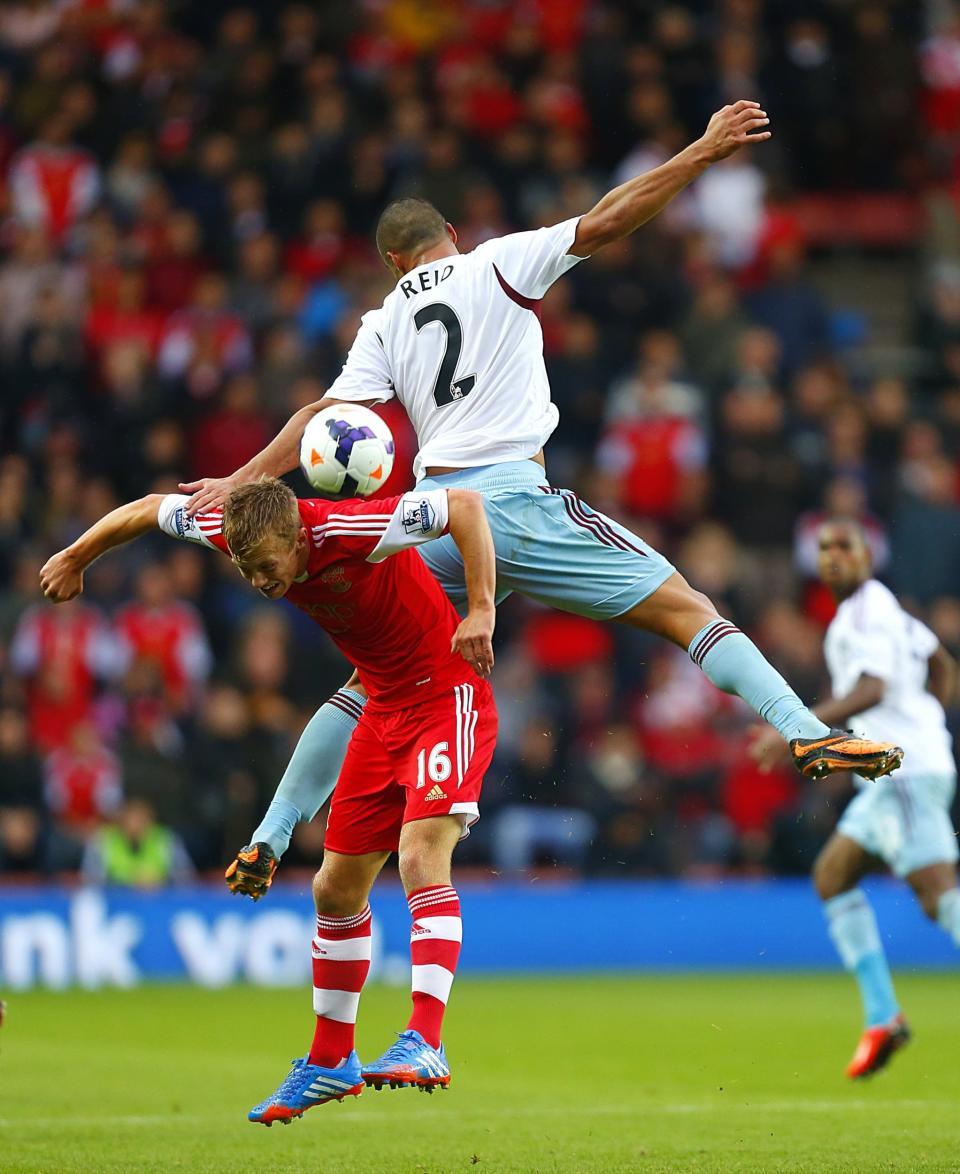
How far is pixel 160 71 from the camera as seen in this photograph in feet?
63.8

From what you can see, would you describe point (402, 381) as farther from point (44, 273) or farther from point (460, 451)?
point (44, 273)

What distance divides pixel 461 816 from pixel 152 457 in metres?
9.58

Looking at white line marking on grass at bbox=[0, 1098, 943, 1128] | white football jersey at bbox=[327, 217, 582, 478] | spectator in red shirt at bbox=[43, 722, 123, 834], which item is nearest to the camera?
white football jersey at bbox=[327, 217, 582, 478]

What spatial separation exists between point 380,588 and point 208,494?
0.74m

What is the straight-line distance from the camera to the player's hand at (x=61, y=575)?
7777 mm

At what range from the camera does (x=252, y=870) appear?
7816 millimetres

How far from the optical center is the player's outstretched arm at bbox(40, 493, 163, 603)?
25.3 feet

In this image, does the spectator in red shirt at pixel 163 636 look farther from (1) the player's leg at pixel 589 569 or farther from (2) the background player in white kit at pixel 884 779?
(1) the player's leg at pixel 589 569

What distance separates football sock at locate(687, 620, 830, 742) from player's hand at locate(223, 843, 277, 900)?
179cm

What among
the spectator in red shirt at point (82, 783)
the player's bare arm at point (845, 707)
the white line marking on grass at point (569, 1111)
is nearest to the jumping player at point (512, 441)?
the white line marking on grass at point (569, 1111)

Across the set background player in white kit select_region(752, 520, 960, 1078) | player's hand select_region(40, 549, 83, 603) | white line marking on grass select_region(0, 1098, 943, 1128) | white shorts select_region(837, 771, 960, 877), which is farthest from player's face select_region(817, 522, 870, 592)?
player's hand select_region(40, 549, 83, 603)

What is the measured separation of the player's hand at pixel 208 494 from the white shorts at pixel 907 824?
4.62 meters

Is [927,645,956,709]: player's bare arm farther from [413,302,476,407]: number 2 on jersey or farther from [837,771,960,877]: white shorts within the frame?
[413,302,476,407]: number 2 on jersey

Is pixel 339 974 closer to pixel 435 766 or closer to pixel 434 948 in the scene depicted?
pixel 434 948
